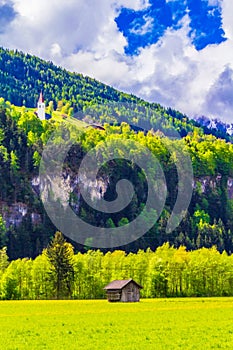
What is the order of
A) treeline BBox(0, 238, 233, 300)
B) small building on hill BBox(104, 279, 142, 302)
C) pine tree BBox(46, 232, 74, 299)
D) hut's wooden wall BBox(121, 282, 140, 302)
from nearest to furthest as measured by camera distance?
1. small building on hill BBox(104, 279, 142, 302)
2. hut's wooden wall BBox(121, 282, 140, 302)
3. treeline BBox(0, 238, 233, 300)
4. pine tree BBox(46, 232, 74, 299)

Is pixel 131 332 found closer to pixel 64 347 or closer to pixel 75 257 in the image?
pixel 64 347

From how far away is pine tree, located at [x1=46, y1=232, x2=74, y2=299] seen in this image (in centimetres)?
12850

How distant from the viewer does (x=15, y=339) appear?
4594 cm

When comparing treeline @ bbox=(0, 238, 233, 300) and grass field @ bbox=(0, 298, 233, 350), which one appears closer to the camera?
grass field @ bbox=(0, 298, 233, 350)

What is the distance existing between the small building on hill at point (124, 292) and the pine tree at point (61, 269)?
925 inches

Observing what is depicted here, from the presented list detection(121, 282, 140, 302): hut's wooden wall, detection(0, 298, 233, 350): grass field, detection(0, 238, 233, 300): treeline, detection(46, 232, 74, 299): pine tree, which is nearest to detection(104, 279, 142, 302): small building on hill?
detection(121, 282, 140, 302): hut's wooden wall

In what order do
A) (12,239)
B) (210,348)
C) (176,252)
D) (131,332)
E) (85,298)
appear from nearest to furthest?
(210,348) < (131,332) < (85,298) < (176,252) < (12,239)

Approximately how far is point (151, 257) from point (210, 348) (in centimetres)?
10053

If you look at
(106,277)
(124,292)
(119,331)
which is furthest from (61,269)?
(119,331)

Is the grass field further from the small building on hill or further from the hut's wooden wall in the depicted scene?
the hut's wooden wall

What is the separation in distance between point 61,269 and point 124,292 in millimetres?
25656

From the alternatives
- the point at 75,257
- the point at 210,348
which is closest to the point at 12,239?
the point at 75,257

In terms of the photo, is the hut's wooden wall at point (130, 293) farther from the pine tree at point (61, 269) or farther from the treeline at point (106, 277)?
the pine tree at point (61, 269)

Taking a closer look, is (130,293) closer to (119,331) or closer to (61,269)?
(61,269)
